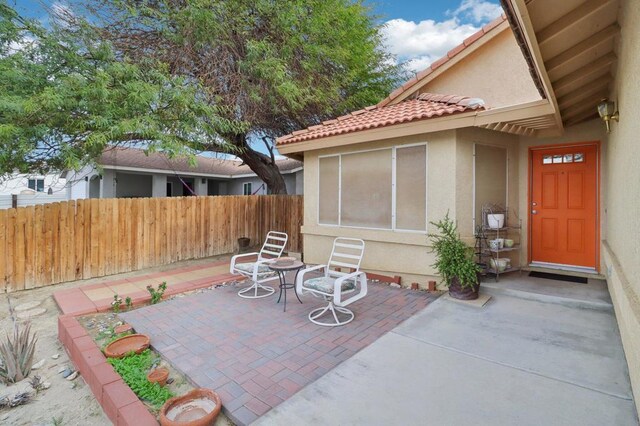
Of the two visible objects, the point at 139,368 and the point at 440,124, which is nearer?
the point at 139,368

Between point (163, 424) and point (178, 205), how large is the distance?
7.12 meters

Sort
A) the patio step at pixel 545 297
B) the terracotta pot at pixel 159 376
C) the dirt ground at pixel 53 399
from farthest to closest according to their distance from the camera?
the patio step at pixel 545 297 < the terracotta pot at pixel 159 376 < the dirt ground at pixel 53 399

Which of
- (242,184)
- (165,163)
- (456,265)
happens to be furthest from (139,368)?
(242,184)

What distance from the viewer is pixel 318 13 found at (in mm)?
10305

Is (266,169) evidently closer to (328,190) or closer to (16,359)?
(328,190)

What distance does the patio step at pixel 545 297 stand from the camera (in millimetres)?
4875

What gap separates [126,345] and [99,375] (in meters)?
0.77

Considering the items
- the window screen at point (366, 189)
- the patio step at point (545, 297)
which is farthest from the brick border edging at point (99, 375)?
the patio step at point (545, 297)

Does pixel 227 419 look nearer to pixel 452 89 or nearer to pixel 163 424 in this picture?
pixel 163 424

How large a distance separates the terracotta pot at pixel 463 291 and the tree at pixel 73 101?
240 inches

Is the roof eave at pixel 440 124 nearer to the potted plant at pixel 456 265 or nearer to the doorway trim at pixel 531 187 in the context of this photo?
the potted plant at pixel 456 265

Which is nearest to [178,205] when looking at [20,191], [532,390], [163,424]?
[163,424]

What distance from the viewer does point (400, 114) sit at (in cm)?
660

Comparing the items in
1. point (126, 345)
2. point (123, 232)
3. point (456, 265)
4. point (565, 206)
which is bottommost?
point (126, 345)
